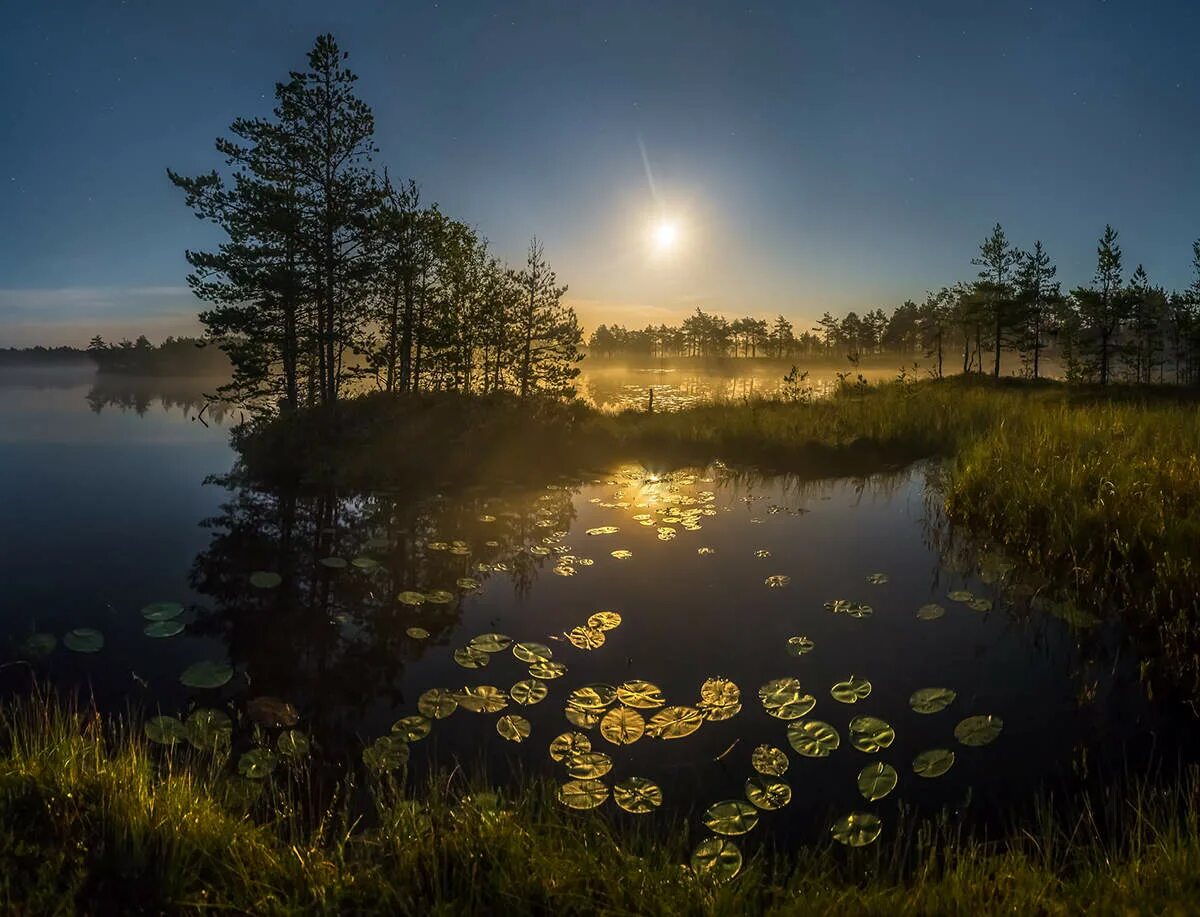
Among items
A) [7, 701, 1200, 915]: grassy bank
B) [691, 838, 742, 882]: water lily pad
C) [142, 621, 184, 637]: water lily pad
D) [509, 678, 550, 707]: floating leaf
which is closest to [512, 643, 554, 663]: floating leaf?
[509, 678, 550, 707]: floating leaf

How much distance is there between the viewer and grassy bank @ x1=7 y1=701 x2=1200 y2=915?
2.67 meters

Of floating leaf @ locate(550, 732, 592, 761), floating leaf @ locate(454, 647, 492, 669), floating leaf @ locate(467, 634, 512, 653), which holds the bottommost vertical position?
floating leaf @ locate(550, 732, 592, 761)

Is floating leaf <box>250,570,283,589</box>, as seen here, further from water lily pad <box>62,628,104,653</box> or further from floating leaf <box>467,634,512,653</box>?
floating leaf <box>467,634,512,653</box>

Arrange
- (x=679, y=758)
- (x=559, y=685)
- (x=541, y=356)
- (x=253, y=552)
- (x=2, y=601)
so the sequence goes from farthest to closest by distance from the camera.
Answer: (x=541, y=356)
(x=253, y=552)
(x=2, y=601)
(x=559, y=685)
(x=679, y=758)

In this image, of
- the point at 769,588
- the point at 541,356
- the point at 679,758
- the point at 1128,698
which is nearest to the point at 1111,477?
the point at 1128,698

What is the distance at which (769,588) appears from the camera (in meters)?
7.46

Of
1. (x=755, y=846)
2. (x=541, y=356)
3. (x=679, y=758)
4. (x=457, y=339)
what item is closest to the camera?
(x=755, y=846)

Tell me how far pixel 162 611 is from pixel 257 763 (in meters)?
3.99

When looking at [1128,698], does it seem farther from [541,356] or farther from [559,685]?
[541,356]

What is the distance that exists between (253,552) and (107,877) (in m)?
7.45

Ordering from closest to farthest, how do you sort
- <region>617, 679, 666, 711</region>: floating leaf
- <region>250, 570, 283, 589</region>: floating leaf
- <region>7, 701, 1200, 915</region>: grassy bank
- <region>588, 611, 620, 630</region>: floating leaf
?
<region>7, 701, 1200, 915</region>: grassy bank, <region>617, 679, 666, 711</region>: floating leaf, <region>588, 611, 620, 630</region>: floating leaf, <region>250, 570, 283, 589</region>: floating leaf

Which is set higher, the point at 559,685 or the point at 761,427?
the point at 761,427

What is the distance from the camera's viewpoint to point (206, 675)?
17.9ft

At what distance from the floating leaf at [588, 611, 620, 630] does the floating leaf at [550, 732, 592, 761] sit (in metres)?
1.90
